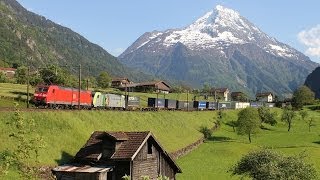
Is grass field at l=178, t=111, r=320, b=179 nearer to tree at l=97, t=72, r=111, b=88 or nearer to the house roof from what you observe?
the house roof

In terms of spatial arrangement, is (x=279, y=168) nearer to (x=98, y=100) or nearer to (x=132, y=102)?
(x=98, y=100)

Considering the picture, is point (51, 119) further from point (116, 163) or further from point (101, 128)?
point (116, 163)

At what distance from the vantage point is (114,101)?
3875 inches

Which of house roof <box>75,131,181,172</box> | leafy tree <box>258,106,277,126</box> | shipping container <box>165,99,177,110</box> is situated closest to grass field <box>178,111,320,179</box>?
leafy tree <box>258,106,277,126</box>

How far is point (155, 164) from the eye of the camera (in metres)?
46.9

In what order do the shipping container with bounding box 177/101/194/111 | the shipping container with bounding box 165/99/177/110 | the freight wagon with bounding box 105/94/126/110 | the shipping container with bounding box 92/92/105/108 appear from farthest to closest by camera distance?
the shipping container with bounding box 177/101/194/111 < the shipping container with bounding box 165/99/177/110 < the freight wagon with bounding box 105/94/126/110 < the shipping container with bounding box 92/92/105/108

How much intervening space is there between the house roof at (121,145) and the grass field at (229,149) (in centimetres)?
1679

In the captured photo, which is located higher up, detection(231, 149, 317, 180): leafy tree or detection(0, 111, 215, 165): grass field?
detection(0, 111, 215, 165): grass field

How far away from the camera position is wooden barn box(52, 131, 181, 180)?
4234 centimetres

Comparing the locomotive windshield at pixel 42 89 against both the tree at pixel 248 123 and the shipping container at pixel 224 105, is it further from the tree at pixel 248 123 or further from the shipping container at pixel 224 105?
the shipping container at pixel 224 105

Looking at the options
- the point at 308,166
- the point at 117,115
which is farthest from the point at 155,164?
the point at 117,115

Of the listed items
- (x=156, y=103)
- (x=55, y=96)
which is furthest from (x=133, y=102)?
(x=55, y=96)

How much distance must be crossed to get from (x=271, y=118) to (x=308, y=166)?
105 m

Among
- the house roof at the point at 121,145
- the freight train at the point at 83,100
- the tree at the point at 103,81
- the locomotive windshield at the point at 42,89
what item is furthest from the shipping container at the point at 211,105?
the house roof at the point at 121,145
